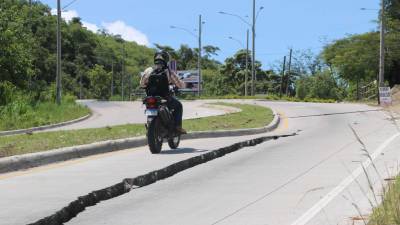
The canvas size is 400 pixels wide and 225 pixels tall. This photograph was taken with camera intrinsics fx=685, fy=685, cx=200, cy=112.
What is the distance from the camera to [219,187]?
9.91m

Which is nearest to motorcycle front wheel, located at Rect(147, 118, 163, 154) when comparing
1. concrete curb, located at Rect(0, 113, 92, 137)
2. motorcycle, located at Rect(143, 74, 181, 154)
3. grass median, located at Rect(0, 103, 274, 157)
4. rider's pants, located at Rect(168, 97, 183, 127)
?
motorcycle, located at Rect(143, 74, 181, 154)

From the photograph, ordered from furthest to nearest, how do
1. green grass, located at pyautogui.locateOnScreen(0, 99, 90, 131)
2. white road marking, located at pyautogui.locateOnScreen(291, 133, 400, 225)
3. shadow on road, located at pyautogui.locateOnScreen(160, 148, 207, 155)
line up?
1. green grass, located at pyautogui.locateOnScreen(0, 99, 90, 131)
2. shadow on road, located at pyautogui.locateOnScreen(160, 148, 207, 155)
3. white road marking, located at pyautogui.locateOnScreen(291, 133, 400, 225)

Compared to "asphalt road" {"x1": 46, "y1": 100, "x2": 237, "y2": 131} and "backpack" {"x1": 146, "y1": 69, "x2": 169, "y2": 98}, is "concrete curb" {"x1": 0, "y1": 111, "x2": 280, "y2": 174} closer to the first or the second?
"backpack" {"x1": 146, "y1": 69, "x2": 169, "y2": 98}

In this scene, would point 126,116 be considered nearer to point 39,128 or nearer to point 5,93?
point 5,93

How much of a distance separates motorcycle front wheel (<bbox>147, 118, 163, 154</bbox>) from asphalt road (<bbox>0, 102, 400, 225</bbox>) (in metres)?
0.21

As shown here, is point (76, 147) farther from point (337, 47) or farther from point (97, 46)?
point (97, 46)

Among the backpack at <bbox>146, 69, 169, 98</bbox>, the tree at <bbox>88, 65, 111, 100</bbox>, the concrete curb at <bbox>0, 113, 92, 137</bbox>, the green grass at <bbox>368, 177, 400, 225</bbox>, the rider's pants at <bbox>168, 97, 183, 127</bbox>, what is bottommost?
the concrete curb at <bbox>0, 113, 92, 137</bbox>

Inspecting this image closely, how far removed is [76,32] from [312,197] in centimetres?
9817

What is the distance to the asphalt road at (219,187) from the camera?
7742mm

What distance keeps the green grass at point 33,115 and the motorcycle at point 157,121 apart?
1726 centimetres

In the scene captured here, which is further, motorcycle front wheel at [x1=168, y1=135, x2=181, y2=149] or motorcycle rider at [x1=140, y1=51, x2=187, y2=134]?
motorcycle front wheel at [x1=168, y1=135, x2=181, y2=149]

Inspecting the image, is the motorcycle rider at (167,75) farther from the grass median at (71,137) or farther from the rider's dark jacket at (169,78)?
the grass median at (71,137)

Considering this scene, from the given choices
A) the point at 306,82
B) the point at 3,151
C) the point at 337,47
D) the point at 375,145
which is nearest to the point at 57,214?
the point at 3,151

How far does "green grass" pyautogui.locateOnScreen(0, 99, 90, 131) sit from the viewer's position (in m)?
31.0
